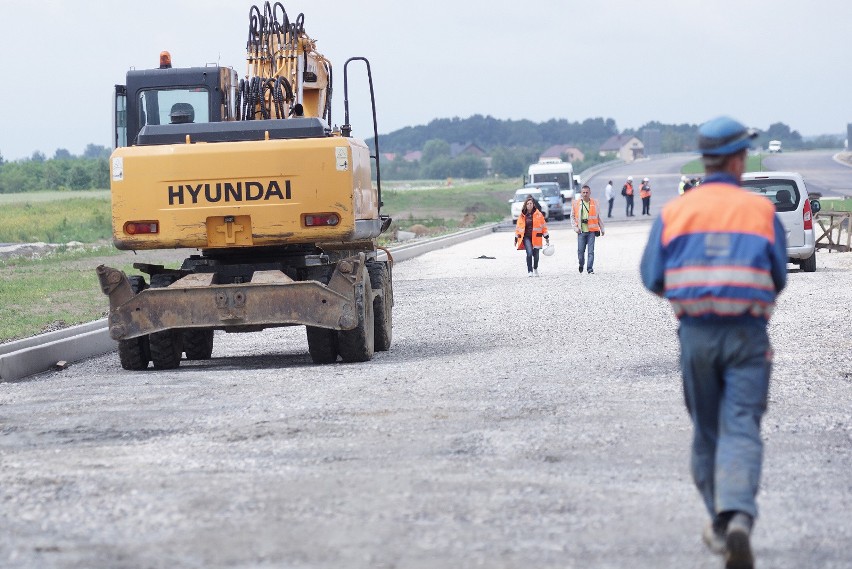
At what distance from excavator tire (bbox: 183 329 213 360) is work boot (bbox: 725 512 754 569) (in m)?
10.5

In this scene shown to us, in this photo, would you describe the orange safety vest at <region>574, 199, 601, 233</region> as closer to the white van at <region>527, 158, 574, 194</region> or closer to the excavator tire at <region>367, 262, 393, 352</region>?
the excavator tire at <region>367, 262, 393, 352</region>

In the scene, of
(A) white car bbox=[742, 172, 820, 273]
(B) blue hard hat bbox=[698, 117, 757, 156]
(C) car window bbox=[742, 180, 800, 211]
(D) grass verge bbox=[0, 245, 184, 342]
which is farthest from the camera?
(C) car window bbox=[742, 180, 800, 211]

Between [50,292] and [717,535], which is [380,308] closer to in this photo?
[717,535]

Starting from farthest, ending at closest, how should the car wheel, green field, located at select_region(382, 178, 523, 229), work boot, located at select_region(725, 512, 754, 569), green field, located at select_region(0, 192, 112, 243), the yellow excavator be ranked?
green field, located at select_region(382, 178, 523, 229)
green field, located at select_region(0, 192, 112, 243)
the car wheel
the yellow excavator
work boot, located at select_region(725, 512, 754, 569)

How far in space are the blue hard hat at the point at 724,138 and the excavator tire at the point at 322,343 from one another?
8342mm

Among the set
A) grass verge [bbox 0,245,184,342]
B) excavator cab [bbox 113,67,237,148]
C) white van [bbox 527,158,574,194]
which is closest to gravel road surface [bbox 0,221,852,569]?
excavator cab [bbox 113,67,237,148]

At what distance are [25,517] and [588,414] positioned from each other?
4.15 metres

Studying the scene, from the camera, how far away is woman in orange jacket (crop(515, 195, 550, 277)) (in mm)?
27547

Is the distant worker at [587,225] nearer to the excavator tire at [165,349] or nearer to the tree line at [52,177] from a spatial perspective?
the excavator tire at [165,349]

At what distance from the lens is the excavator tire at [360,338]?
1395 centimetres

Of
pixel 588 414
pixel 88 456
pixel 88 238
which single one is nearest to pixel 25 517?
pixel 88 456

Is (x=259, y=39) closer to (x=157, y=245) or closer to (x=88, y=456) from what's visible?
(x=157, y=245)

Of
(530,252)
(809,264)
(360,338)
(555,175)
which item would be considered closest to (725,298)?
(360,338)

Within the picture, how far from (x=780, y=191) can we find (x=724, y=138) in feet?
69.9
